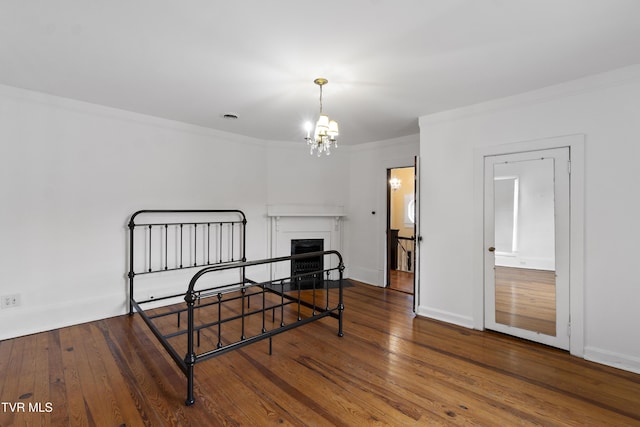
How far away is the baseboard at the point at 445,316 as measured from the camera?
3.51 meters

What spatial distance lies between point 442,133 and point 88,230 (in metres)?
4.48

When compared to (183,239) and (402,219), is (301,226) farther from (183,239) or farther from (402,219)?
(402,219)

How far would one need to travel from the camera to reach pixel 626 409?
2.09 m

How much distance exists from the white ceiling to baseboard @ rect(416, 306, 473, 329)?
2.53 metres

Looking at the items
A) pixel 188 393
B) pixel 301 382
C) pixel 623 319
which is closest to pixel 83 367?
pixel 188 393

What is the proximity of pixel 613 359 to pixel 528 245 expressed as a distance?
1164 mm

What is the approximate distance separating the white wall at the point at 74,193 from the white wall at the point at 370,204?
287 centimetres

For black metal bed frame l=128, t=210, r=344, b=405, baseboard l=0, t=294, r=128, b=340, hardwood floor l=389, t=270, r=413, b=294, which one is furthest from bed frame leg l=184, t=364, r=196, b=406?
hardwood floor l=389, t=270, r=413, b=294

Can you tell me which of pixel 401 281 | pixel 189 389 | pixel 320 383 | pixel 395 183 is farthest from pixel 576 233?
pixel 395 183

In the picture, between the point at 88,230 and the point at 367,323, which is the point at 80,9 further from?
the point at 367,323

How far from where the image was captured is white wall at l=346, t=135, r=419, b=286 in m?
5.19

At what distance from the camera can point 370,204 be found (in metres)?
5.50

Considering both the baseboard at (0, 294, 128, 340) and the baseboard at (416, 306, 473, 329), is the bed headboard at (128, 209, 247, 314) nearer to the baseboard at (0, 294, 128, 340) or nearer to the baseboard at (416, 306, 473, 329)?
the baseboard at (0, 294, 128, 340)

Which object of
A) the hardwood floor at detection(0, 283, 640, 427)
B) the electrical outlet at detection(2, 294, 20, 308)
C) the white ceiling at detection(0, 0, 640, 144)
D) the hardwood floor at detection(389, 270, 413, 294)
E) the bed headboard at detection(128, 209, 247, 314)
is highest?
the white ceiling at detection(0, 0, 640, 144)
